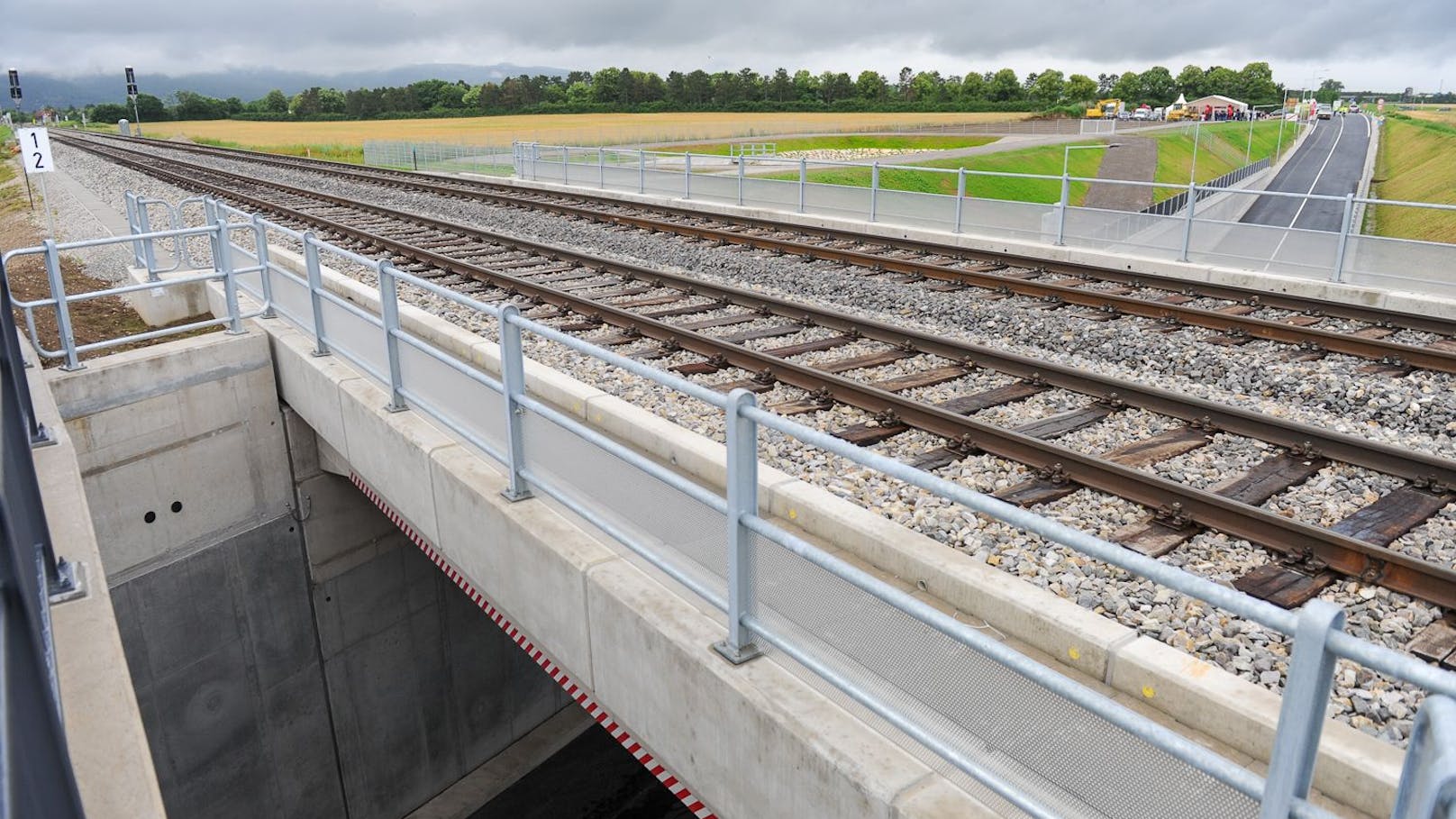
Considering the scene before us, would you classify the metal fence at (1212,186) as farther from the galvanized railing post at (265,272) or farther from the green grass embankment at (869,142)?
the galvanized railing post at (265,272)

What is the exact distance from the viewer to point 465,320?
1109 cm

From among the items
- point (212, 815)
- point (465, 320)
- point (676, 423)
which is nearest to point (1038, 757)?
point (676, 423)

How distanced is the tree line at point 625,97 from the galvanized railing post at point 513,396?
12054 centimetres

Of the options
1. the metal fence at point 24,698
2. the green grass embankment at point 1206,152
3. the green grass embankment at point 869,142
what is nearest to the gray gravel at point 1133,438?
the metal fence at point 24,698

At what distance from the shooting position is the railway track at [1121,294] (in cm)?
992

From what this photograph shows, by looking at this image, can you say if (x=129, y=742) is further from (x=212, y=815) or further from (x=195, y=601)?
(x=212, y=815)

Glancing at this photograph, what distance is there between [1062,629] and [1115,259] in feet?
37.9

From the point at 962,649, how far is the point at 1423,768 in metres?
1.86

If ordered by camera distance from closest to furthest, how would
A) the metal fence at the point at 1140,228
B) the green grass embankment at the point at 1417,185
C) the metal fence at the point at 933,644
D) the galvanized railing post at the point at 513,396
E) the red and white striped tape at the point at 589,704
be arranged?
the metal fence at the point at 933,644
the red and white striped tape at the point at 589,704
the galvanized railing post at the point at 513,396
the metal fence at the point at 1140,228
the green grass embankment at the point at 1417,185

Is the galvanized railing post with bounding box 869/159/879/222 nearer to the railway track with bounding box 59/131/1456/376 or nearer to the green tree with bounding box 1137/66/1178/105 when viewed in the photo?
the railway track with bounding box 59/131/1456/376

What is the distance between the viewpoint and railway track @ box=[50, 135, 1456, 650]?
18.2 feet

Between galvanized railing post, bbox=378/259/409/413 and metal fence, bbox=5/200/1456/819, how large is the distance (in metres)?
1.28

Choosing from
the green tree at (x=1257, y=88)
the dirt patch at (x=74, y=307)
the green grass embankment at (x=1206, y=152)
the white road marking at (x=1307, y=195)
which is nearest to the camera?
the white road marking at (x=1307, y=195)

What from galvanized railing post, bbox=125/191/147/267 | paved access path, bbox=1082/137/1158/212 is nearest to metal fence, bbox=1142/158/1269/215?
paved access path, bbox=1082/137/1158/212
